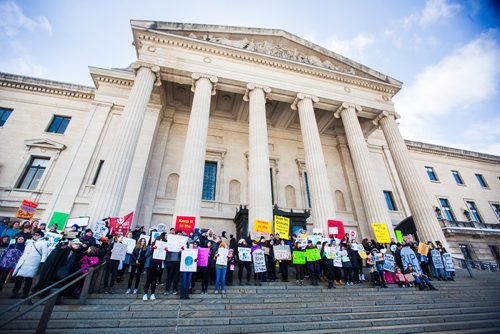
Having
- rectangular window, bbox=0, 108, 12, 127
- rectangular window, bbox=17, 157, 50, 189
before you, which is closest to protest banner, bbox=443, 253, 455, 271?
rectangular window, bbox=17, 157, 50, 189

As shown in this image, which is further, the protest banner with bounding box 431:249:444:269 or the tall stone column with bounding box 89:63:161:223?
the tall stone column with bounding box 89:63:161:223

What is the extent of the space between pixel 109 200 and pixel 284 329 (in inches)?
365

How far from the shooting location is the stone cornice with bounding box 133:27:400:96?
606 inches

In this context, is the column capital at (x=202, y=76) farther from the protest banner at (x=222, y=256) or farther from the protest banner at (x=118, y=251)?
the protest banner at (x=222, y=256)

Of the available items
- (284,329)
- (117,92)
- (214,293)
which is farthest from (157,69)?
(284,329)

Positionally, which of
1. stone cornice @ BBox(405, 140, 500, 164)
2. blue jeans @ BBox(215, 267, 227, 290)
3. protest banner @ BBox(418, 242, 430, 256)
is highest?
stone cornice @ BBox(405, 140, 500, 164)

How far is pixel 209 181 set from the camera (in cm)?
1809

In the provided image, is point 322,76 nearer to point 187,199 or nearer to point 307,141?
point 307,141

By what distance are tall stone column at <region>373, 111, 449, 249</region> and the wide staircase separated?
6.91m

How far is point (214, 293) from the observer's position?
21.9ft

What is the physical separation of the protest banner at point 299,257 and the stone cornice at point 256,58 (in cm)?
1414

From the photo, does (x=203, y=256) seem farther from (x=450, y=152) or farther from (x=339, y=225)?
(x=450, y=152)

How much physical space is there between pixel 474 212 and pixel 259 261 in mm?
27711

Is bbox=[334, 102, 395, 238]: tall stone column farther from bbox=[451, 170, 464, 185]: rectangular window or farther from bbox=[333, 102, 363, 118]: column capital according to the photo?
bbox=[451, 170, 464, 185]: rectangular window
